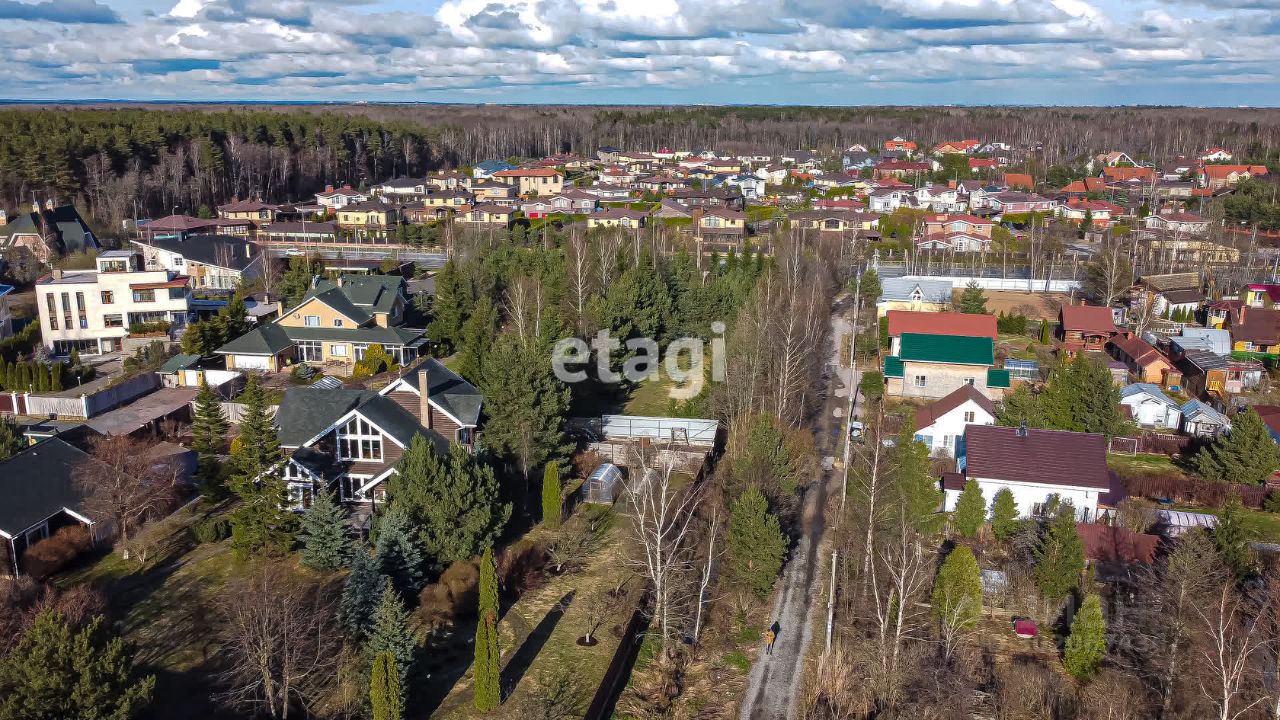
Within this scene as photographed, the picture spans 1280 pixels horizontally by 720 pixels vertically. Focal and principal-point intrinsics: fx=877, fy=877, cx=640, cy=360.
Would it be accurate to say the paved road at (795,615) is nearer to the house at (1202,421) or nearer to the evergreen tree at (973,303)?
the house at (1202,421)

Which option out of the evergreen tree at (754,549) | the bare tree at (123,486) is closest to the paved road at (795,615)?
the evergreen tree at (754,549)

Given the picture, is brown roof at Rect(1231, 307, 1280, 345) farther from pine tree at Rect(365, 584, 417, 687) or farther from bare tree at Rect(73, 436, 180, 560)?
bare tree at Rect(73, 436, 180, 560)

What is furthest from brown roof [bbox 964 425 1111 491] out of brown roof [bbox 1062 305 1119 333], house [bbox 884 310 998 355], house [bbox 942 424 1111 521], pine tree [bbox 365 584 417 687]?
brown roof [bbox 1062 305 1119 333]

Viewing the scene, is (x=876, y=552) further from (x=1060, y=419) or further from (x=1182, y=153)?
(x=1182, y=153)

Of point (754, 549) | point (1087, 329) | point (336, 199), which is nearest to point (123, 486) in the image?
point (754, 549)

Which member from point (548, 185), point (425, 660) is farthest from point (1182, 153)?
point (425, 660)

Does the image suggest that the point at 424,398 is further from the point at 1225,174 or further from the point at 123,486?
the point at 1225,174
